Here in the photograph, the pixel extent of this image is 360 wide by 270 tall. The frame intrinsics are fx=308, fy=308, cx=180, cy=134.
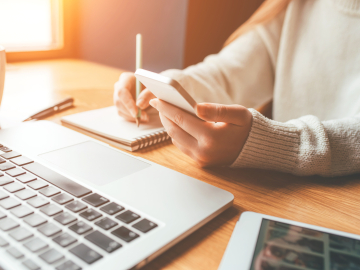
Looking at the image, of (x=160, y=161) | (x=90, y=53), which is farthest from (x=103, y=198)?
(x=90, y=53)

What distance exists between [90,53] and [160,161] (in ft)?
3.67

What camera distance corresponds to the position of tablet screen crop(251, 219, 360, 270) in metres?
0.26

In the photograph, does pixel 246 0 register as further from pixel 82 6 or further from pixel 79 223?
pixel 79 223

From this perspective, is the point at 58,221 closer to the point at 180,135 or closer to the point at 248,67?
the point at 180,135

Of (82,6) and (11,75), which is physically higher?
(82,6)

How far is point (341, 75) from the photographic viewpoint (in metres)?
0.79

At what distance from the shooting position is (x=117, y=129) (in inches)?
22.9

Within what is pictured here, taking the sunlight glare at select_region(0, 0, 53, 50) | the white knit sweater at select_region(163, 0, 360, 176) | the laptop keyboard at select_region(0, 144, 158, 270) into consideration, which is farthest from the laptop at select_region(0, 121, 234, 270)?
the sunlight glare at select_region(0, 0, 53, 50)

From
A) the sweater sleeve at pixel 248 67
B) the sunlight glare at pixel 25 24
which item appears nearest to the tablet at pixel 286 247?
the sweater sleeve at pixel 248 67

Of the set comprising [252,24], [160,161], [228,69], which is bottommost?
[160,161]

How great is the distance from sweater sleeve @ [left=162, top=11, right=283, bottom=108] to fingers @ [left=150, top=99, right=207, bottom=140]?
0.36m

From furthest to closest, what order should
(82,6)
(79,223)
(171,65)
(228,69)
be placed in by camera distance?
(82,6)
(171,65)
(228,69)
(79,223)

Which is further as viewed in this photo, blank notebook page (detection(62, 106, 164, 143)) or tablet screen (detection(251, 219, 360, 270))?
blank notebook page (detection(62, 106, 164, 143))

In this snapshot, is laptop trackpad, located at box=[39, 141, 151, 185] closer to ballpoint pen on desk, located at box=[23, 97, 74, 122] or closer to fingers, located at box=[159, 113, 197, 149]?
fingers, located at box=[159, 113, 197, 149]
